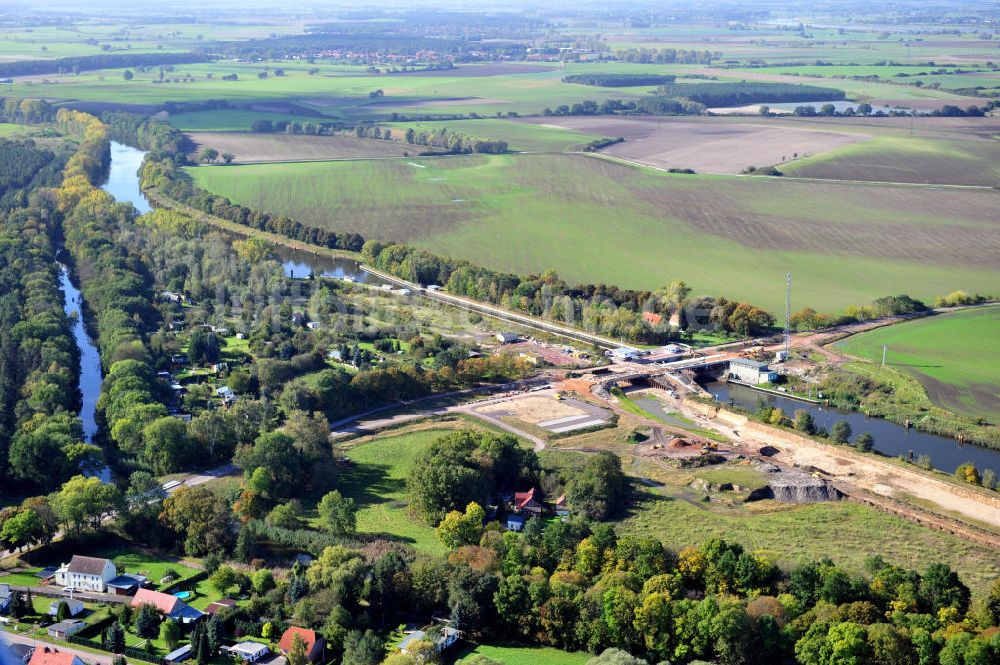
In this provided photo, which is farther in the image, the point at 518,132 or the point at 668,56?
the point at 668,56

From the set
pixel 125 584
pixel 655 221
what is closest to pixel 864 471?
pixel 125 584

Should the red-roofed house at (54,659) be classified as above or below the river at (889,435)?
above

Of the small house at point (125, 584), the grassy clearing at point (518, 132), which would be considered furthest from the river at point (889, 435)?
the grassy clearing at point (518, 132)

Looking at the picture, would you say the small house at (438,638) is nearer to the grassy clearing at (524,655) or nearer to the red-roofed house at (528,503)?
the grassy clearing at (524,655)

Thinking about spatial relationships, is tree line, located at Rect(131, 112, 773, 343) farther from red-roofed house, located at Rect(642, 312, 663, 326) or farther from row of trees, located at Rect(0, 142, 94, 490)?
row of trees, located at Rect(0, 142, 94, 490)

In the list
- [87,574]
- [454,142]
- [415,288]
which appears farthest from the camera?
[454,142]

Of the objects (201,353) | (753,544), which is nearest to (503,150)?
(201,353)

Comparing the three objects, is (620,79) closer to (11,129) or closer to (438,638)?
(11,129)
